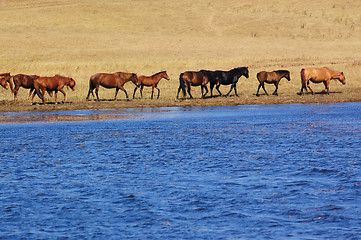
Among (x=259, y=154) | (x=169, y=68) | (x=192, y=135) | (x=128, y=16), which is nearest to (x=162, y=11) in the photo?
(x=128, y=16)

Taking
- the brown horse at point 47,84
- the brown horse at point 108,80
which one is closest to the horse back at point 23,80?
the brown horse at point 47,84

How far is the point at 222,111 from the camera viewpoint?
25969 mm

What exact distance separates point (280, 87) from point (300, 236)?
29067 millimetres

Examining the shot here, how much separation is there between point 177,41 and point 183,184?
47.1 m

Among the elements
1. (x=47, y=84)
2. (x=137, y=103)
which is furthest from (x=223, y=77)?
(x=47, y=84)

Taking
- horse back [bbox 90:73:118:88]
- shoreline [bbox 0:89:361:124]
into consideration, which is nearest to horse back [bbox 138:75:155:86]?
horse back [bbox 90:73:118:88]

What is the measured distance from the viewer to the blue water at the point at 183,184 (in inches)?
299

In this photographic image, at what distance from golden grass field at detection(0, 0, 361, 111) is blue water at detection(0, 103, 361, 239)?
12.5m

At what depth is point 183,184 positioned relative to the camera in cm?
1008

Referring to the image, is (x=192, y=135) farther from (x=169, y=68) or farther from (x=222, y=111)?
(x=169, y=68)

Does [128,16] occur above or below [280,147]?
→ above

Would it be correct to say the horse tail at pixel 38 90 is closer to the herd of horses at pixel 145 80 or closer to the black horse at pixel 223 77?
the herd of horses at pixel 145 80

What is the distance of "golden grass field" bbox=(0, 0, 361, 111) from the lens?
35.7m

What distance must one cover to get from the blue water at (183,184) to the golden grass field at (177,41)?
41.1ft
